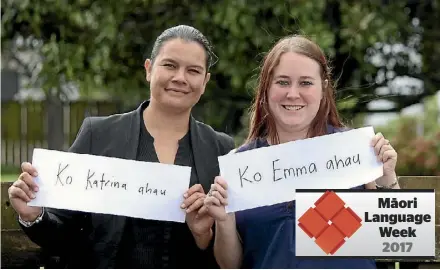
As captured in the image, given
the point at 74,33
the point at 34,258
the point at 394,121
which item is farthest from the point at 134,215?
the point at 394,121

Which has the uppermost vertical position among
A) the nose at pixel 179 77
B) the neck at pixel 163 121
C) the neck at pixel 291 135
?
the nose at pixel 179 77

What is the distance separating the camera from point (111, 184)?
2658mm

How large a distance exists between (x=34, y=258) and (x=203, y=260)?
88 centimetres

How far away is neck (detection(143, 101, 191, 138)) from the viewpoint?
2.74 metres

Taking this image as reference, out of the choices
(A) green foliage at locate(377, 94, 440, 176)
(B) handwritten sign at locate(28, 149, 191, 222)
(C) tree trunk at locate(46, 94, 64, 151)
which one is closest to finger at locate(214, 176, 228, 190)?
(B) handwritten sign at locate(28, 149, 191, 222)

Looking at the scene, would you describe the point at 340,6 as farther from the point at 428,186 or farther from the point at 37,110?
the point at 37,110

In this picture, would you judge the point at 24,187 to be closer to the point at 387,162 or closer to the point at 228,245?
the point at 228,245

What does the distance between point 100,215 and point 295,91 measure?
0.73 m

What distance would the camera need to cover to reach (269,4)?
6457mm

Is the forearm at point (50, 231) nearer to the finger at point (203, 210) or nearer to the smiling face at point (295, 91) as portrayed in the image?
the finger at point (203, 210)

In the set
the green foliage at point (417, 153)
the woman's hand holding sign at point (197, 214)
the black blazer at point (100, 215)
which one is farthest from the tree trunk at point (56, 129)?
the woman's hand holding sign at point (197, 214)

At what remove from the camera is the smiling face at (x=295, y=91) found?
2531 mm

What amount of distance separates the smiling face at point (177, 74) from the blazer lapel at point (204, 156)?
0.45ft

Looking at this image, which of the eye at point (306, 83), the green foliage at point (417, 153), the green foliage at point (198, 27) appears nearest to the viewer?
the eye at point (306, 83)
